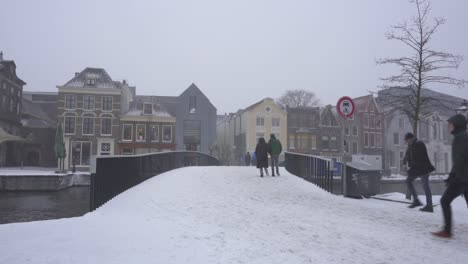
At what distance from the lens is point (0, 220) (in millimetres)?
21328

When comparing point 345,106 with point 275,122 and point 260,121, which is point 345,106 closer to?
point 260,121

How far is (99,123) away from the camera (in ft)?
150

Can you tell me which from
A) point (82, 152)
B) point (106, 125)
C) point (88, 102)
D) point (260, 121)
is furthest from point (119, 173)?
point (260, 121)

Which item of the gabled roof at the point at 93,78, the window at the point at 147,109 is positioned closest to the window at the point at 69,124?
the gabled roof at the point at 93,78

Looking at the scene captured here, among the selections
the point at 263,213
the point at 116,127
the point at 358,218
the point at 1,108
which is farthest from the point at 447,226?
the point at 1,108

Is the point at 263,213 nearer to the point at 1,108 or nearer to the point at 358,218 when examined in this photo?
the point at 358,218

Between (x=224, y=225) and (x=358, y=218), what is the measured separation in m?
2.73

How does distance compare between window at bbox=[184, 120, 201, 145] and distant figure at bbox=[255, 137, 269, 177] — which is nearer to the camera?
distant figure at bbox=[255, 137, 269, 177]

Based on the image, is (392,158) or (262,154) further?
(392,158)

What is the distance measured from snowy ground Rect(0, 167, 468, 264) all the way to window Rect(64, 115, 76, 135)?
40552 millimetres

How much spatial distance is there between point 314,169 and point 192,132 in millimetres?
37870

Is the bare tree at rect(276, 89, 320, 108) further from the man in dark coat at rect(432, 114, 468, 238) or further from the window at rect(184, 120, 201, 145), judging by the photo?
the man in dark coat at rect(432, 114, 468, 238)

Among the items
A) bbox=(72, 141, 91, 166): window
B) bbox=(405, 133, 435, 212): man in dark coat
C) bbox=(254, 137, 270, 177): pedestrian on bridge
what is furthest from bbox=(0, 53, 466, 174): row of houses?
bbox=(405, 133, 435, 212): man in dark coat

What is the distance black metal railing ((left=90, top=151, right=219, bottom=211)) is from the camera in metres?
7.48
